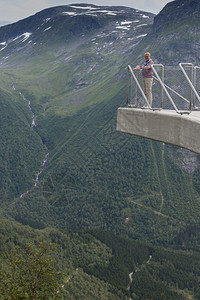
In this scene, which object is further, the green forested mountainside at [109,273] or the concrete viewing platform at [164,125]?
the green forested mountainside at [109,273]

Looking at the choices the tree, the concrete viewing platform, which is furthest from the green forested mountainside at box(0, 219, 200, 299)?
the concrete viewing platform

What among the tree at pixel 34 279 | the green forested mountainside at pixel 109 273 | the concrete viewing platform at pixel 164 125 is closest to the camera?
the concrete viewing platform at pixel 164 125

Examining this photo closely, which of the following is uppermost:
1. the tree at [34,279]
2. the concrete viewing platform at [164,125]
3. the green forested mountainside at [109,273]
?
the concrete viewing platform at [164,125]

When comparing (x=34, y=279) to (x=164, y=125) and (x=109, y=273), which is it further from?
(x=109, y=273)

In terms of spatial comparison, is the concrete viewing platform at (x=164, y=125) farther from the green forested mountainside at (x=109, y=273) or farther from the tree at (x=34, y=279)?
the green forested mountainside at (x=109, y=273)

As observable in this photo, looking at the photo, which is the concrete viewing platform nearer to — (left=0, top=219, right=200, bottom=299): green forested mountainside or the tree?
the tree

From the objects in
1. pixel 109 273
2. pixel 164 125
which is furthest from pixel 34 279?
pixel 109 273

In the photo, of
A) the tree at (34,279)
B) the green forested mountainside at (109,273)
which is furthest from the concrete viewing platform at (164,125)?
the green forested mountainside at (109,273)

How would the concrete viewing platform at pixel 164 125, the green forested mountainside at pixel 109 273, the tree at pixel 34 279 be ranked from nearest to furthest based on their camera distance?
1. the concrete viewing platform at pixel 164 125
2. the tree at pixel 34 279
3. the green forested mountainside at pixel 109 273

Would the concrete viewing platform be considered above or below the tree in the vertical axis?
above
